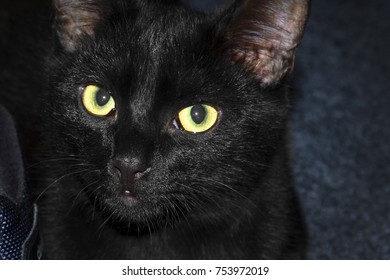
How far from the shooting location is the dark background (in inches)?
74.5

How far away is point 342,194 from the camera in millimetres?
2014

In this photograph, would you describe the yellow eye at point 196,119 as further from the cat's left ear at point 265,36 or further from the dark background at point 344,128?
the dark background at point 344,128

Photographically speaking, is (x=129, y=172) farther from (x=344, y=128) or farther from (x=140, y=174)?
Answer: (x=344, y=128)

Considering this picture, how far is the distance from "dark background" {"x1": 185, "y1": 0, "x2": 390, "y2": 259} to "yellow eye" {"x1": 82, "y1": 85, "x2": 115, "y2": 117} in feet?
2.01

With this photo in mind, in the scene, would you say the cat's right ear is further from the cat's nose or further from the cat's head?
the cat's nose

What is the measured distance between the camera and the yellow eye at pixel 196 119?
132cm

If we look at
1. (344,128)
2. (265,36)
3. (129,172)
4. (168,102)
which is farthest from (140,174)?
(344,128)

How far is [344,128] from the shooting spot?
2264 millimetres

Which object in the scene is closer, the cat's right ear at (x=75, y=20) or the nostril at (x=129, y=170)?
the nostril at (x=129, y=170)

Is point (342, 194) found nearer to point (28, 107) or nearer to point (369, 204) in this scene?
point (369, 204)

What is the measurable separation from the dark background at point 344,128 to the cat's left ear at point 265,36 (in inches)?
15.9

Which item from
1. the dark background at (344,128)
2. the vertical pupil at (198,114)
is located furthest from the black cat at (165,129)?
the dark background at (344,128)

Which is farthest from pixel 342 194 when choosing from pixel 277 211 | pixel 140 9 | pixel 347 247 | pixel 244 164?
pixel 140 9

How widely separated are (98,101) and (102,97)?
1 cm
